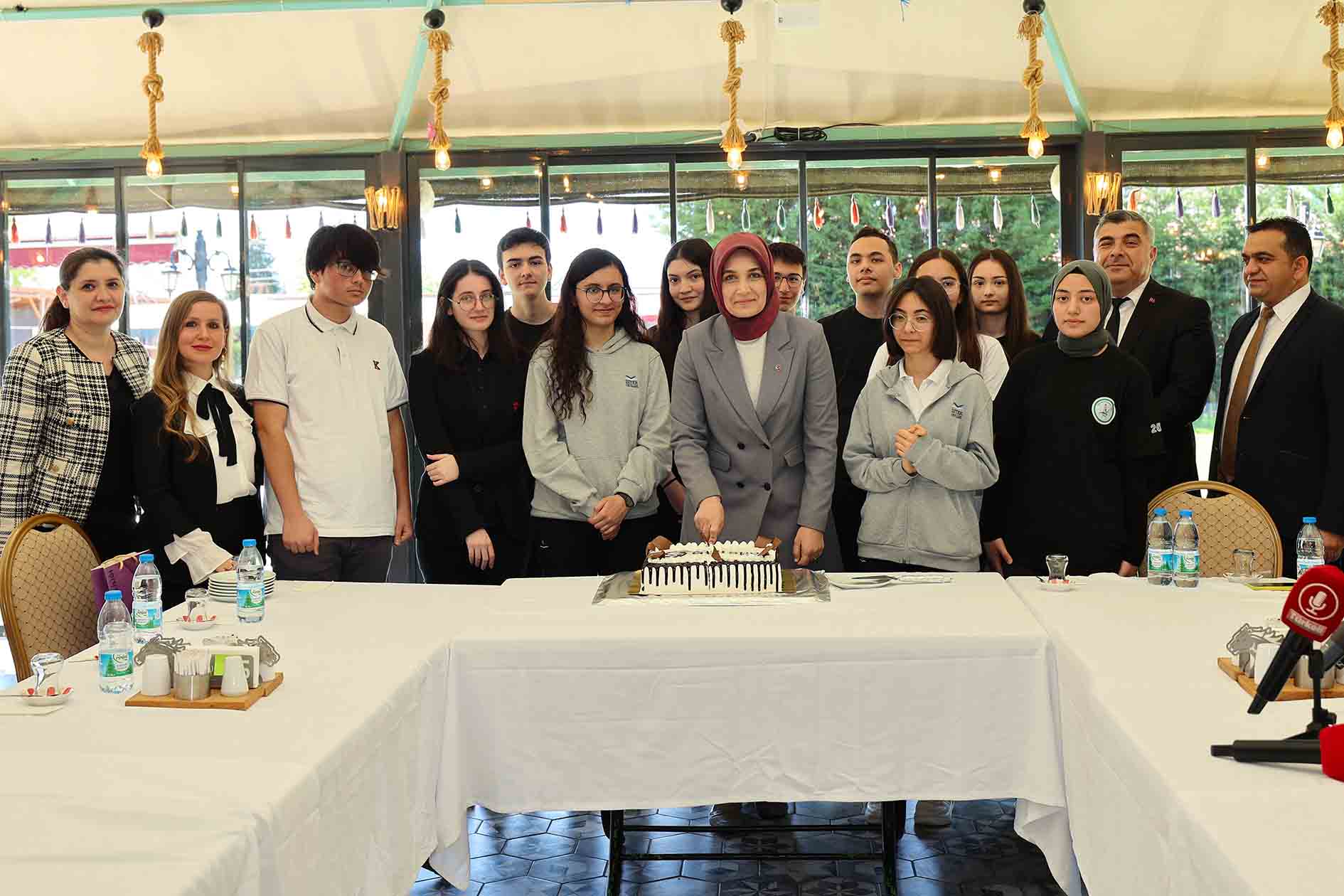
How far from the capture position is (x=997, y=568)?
3.85 metres

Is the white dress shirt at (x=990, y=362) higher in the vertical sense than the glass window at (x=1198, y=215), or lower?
lower

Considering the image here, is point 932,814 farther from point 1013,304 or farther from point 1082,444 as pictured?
point 1013,304

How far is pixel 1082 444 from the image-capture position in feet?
11.6

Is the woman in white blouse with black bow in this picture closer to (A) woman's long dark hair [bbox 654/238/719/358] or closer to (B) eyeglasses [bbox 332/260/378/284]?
(B) eyeglasses [bbox 332/260/378/284]

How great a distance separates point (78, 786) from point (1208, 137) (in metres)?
6.65

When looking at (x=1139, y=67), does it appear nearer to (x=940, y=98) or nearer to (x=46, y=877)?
(x=940, y=98)

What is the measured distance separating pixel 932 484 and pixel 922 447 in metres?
0.15

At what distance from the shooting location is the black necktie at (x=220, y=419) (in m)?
3.45

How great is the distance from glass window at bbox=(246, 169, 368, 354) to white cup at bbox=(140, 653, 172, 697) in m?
5.23

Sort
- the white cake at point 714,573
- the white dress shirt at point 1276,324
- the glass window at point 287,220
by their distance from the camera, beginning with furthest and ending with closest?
1. the glass window at point 287,220
2. the white dress shirt at point 1276,324
3. the white cake at point 714,573

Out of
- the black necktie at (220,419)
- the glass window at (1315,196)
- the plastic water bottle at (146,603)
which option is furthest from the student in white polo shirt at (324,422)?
the glass window at (1315,196)

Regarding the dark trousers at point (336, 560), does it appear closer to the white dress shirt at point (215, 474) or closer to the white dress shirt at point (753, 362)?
the white dress shirt at point (215, 474)

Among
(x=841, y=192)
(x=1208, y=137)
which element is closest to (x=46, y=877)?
(x=841, y=192)

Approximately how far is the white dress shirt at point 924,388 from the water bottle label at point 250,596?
1.82 m
